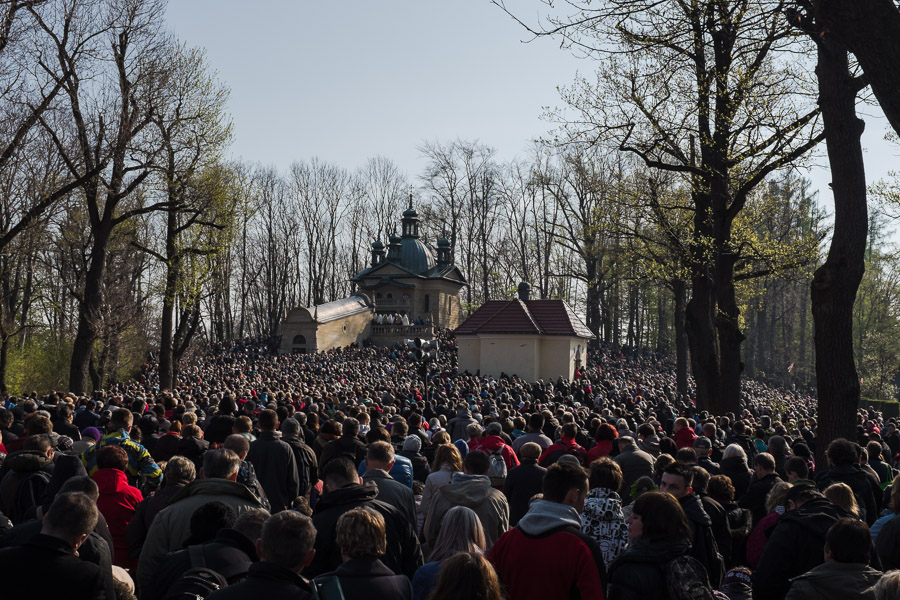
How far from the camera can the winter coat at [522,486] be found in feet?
27.1

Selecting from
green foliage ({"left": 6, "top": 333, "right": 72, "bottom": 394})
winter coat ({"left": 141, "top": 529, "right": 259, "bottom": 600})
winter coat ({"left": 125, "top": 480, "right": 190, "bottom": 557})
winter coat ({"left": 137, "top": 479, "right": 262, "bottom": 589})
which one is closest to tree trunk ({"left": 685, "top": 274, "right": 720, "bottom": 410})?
winter coat ({"left": 125, "top": 480, "right": 190, "bottom": 557})

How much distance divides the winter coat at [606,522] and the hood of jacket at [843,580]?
1.32 metres

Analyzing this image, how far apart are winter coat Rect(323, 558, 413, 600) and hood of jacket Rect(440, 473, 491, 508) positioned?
6.97 feet

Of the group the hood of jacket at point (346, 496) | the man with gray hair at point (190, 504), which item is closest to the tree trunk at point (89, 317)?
the man with gray hair at point (190, 504)

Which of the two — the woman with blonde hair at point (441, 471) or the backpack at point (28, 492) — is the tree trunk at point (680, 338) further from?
the backpack at point (28, 492)

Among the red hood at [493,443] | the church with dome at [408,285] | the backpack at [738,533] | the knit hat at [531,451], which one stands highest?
the church with dome at [408,285]

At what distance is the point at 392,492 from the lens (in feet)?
22.0

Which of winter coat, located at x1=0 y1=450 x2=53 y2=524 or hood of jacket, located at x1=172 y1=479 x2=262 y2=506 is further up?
hood of jacket, located at x1=172 y1=479 x2=262 y2=506

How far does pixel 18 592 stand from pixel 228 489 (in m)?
1.69

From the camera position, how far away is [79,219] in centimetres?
3669

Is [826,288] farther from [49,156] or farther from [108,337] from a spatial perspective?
[108,337]

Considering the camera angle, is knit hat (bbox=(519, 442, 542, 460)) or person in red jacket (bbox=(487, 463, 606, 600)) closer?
person in red jacket (bbox=(487, 463, 606, 600))

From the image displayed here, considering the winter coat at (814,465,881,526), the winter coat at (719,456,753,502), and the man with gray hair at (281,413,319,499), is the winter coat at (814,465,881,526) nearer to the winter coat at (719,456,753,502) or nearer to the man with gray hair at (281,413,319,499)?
the winter coat at (719,456,753,502)

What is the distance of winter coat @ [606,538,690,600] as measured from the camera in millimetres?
4645
